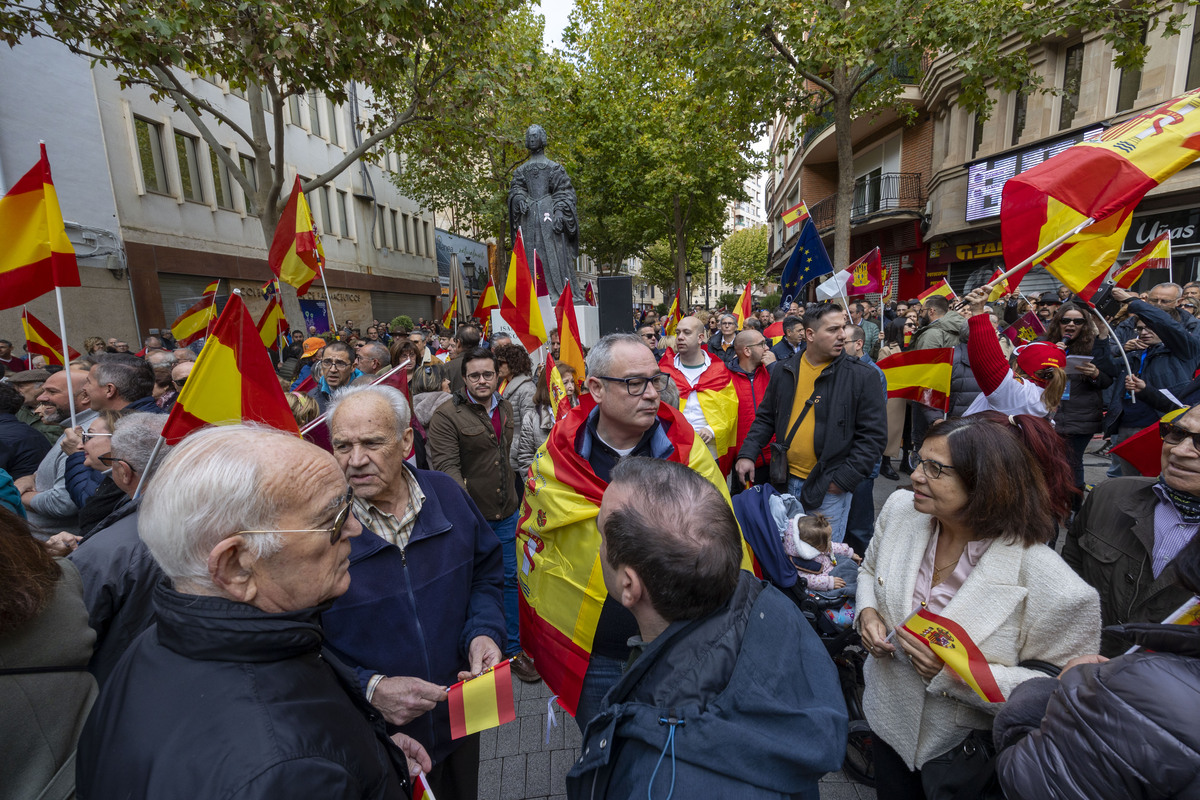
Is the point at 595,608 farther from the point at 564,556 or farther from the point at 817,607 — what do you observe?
the point at 817,607

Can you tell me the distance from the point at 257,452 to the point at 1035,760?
1636 millimetres

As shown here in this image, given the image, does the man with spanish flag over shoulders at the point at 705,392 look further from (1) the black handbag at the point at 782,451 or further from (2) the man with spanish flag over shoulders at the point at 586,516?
(2) the man with spanish flag over shoulders at the point at 586,516

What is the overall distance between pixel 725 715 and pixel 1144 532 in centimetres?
173

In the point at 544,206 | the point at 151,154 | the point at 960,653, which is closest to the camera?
the point at 960,653

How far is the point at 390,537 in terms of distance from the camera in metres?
1.95

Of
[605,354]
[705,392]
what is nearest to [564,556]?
[605,354]

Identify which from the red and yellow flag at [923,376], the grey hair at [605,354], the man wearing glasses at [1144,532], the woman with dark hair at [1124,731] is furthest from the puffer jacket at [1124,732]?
the red and yellow flag at [923,376]

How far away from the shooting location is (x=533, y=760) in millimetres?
2807

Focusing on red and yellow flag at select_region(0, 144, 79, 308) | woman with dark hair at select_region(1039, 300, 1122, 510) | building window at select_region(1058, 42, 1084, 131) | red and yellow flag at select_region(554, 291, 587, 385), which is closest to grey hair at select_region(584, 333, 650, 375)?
red and yellow flag at select_region(554, 291, 587, 385)

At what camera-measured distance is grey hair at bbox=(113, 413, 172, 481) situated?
2.18 meters

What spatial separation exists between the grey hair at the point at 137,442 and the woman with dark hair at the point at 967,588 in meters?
2.70

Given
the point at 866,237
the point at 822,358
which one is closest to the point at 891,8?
the point at 822,358

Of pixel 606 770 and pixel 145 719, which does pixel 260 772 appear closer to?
pixel 145 719

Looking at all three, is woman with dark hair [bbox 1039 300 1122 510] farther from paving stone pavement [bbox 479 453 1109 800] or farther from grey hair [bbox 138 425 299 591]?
grey hair [bbox 138 425 299 591]
